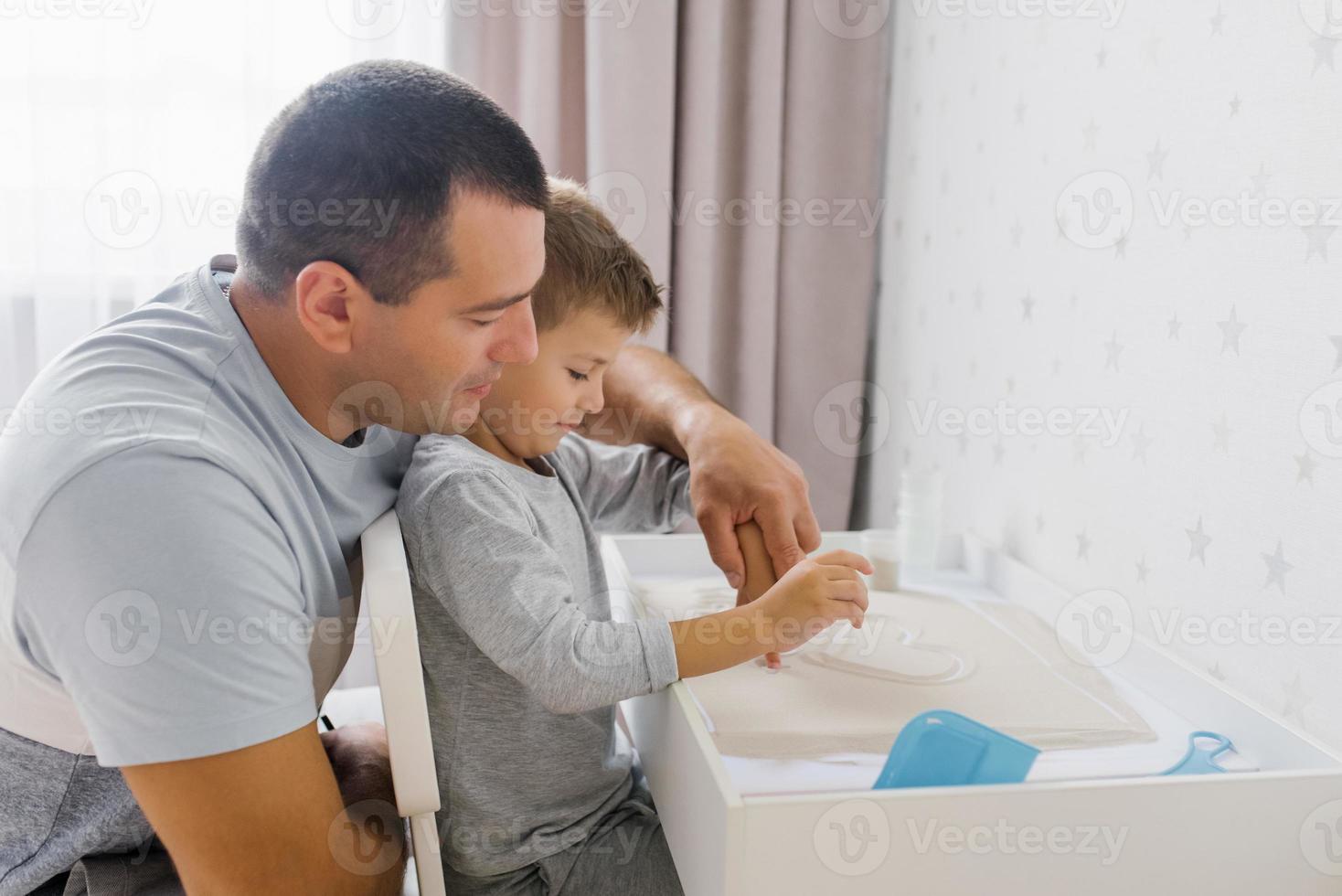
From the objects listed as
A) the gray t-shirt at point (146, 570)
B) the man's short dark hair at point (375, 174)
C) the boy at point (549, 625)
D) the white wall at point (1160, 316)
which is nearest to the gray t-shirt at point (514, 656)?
the boy at point (549, 625)

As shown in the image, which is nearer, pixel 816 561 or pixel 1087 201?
pixel 816 561

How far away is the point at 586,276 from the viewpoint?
1.01 m

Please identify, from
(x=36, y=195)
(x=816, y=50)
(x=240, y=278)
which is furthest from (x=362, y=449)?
(x=816, y=50)

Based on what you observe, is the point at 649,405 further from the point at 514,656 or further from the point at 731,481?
the point at 514,656

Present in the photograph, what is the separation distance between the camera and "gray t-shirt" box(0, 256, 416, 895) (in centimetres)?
69

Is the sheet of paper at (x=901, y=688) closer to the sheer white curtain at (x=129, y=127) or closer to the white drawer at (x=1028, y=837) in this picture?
the white drawer at (x=1028, y=837)

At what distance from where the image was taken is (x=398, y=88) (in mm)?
836

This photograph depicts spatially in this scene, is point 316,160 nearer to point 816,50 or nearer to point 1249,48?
point 1249,48

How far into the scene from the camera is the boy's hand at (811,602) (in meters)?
0.87

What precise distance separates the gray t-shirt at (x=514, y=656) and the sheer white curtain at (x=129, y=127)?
1105 mm

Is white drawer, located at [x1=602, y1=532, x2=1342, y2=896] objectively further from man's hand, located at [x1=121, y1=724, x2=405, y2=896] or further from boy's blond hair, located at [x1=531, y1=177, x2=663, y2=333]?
boy's blond hair, located at [x1=531, y1=177, x2=663, y2=333]

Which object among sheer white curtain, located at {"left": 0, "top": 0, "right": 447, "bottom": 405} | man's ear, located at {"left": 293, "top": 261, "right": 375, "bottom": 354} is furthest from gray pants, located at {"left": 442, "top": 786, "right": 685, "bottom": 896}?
sheer white curtain, located at {"left": 0, "top": 0, "right": 447, "bottom": 405}

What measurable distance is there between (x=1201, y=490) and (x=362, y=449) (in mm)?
814

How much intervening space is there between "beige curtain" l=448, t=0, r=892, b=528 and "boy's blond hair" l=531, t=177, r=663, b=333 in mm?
888
